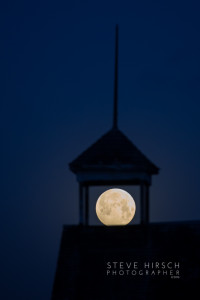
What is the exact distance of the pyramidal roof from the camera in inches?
1059

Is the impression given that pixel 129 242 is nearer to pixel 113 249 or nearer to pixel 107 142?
pixel 113 249

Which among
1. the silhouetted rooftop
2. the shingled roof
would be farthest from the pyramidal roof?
the silhouetted rooftop

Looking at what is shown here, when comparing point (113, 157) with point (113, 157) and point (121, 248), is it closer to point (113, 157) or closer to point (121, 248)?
point (113, 157)

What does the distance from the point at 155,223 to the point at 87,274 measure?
2.78 meters

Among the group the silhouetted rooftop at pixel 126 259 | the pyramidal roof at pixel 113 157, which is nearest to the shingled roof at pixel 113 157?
the pyramidal roof at pixel 113 157

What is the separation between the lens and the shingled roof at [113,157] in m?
26.9

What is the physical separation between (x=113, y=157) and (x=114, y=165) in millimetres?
292

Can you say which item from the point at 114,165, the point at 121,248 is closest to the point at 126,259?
the point at 121,248

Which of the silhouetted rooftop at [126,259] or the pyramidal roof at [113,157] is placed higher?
the pyramidal roof at [113,157]

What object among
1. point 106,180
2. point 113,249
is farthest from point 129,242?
point 106,180

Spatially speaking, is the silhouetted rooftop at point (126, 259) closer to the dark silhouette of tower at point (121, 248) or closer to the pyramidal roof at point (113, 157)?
the dark silhouette of tower at point (121, 248)

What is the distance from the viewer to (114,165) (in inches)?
1060

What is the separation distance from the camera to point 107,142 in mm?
27406

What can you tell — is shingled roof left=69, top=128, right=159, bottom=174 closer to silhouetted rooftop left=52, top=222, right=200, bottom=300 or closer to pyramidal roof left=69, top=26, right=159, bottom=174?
pyramidal roof left=69, top=26, right=159, bottom=174
